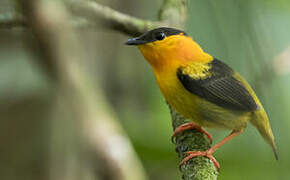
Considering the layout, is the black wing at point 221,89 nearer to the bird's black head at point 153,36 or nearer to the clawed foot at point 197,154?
the bird's black head at point 153,36

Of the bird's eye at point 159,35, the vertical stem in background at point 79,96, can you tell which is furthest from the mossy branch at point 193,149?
the vertical stem in background at point 79,96

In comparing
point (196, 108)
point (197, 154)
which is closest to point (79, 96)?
point (197, 154)

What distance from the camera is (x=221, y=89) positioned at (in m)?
3.71

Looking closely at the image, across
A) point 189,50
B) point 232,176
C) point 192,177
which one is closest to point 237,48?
point 192,177

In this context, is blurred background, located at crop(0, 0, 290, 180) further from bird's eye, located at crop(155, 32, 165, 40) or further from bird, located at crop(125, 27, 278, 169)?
bird's eye, located at crop(155, 32, 165, 40)

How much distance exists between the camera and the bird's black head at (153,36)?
3547 mm

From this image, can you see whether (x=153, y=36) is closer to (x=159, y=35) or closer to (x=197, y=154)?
(x=159, y=35)

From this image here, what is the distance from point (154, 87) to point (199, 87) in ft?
5.91

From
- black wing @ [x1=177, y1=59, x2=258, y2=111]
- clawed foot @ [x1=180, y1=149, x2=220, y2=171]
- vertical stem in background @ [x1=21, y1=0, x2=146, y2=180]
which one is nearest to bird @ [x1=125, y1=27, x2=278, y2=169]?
black wing @ [x1=177, y1=59, x2=258, y2=111]

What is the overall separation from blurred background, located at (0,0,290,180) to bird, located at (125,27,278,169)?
193mm

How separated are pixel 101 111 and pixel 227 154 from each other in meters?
3.81

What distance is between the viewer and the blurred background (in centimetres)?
244

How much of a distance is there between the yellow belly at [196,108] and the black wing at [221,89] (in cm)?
5

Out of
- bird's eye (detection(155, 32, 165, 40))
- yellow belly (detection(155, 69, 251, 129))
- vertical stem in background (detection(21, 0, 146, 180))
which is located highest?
vertical stem in background (detection(21, 0, 146, 180))
